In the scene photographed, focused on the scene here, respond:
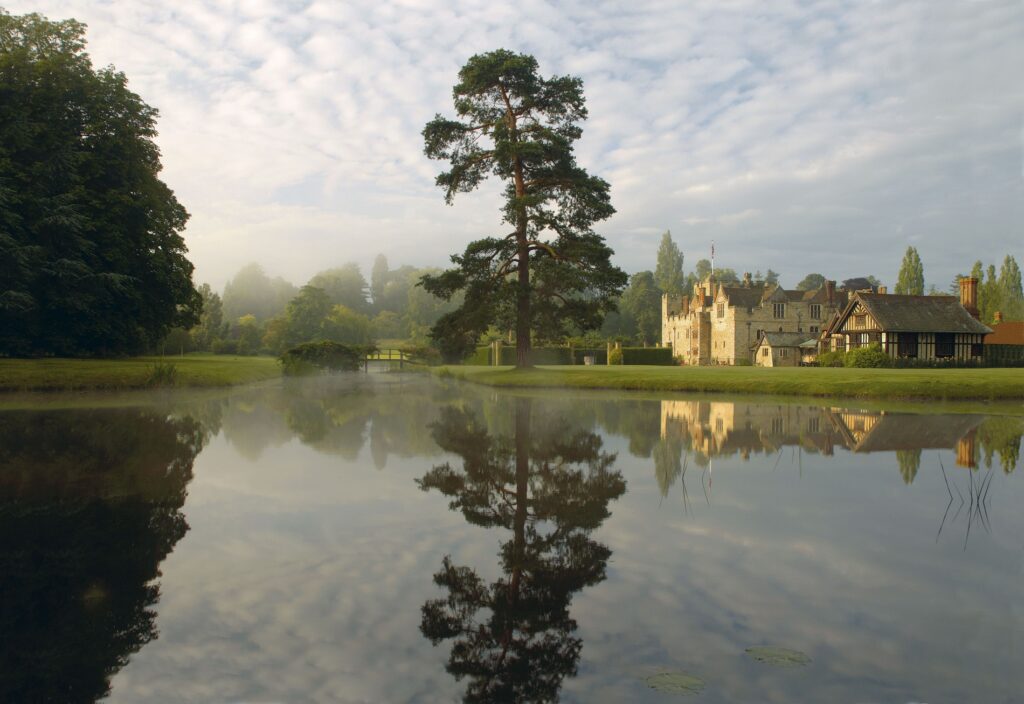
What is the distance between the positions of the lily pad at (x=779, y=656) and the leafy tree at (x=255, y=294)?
460ft

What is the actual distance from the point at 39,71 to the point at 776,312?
A: 63.2 metres

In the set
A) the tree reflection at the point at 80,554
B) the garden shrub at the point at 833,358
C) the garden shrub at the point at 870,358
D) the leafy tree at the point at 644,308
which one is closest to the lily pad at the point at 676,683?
the tree reflection at the point at 80,554

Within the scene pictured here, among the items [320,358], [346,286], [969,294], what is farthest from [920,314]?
[346,286]

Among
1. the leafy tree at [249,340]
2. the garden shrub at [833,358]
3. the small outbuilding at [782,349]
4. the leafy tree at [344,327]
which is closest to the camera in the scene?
the garden shrub at [833,358]

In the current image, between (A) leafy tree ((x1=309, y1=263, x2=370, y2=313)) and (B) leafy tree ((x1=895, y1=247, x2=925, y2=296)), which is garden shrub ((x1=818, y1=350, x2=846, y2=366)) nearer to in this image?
(B) leafy tree ((x1=895, y1=247, x2=925, y2=296))

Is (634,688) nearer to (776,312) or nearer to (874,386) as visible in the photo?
(874,386)

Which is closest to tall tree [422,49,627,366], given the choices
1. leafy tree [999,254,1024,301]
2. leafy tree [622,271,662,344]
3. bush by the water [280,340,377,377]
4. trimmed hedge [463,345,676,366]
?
bush by the water [280,340,377,377]

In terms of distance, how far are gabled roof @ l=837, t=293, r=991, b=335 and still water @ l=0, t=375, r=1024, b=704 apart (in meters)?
43.6

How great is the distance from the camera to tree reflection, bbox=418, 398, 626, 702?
13.2 feet

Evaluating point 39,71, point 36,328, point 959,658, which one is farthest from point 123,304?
→ point 959,658

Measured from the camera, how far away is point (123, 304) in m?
35.1

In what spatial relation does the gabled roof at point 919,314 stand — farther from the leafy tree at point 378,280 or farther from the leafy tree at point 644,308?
the leafy tree at point 378,280

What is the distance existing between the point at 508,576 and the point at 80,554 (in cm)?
386

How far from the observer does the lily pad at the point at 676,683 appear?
371cm
